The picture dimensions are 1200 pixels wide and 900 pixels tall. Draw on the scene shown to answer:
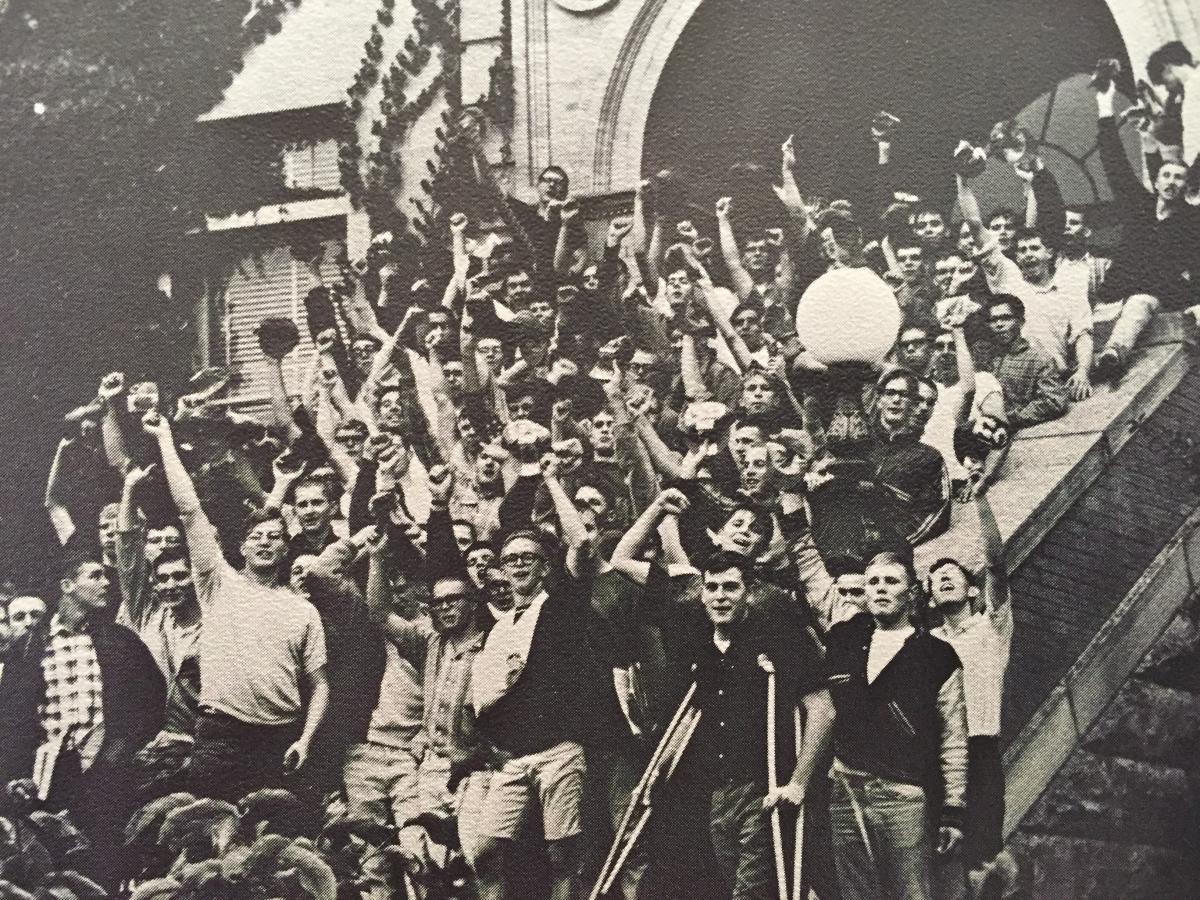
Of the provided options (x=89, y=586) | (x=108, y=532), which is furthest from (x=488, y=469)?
(x=89, y=586)

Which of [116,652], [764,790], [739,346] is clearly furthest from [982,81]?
[116,652]

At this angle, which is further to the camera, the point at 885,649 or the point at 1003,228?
the point at 1003,228

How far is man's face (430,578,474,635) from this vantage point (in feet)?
13.5

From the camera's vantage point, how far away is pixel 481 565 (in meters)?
4.11

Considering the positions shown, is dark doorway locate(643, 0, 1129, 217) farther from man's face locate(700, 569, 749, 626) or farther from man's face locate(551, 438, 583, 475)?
man's face locate(700, 569, 749, 626)

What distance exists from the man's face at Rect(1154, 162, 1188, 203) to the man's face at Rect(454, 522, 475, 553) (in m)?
3.01

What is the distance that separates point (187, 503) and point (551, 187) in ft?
6.57

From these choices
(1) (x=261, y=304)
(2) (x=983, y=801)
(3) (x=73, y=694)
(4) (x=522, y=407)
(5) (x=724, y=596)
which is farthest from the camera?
(1) (x=261, y=304)

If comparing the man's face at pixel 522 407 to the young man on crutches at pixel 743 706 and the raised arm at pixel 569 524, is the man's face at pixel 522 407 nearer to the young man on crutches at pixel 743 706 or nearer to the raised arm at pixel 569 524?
the raised arm at pixel 569 524

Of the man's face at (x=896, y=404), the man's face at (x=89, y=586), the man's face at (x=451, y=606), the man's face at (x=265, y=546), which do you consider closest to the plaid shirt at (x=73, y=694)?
the man's face at (x=89, y=586)

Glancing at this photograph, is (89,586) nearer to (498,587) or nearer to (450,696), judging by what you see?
(450,696)

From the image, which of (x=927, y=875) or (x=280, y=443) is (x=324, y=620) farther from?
(x=927, y=875)

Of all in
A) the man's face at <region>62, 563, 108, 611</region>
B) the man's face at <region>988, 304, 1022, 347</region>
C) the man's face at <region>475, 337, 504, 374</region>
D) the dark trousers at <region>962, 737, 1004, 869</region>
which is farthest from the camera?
the man's face at <region>62, 563, 108, 611</region>

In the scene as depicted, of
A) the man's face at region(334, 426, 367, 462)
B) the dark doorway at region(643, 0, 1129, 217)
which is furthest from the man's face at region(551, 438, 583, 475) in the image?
the dark doorway at region(643, 0, 1129, 217)
